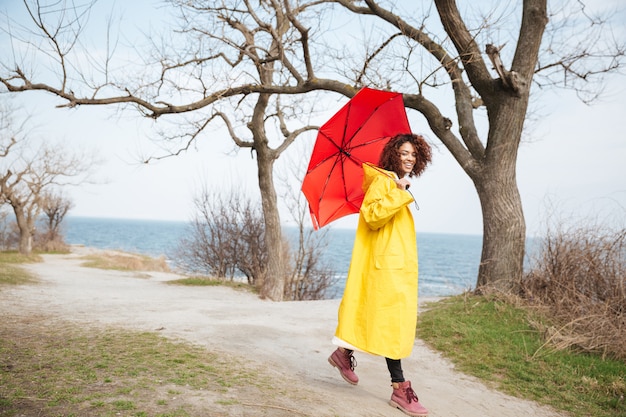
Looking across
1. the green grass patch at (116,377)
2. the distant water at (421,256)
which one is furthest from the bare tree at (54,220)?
the green grass patch at (116,377)

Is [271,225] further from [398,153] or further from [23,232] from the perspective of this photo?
[23,232]

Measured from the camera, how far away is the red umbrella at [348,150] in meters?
4.45

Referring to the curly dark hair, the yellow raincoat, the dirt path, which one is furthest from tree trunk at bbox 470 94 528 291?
the yellow raincoat

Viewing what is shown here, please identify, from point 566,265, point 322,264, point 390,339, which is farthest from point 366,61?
point 322,264

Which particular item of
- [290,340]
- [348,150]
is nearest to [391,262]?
[348,150]

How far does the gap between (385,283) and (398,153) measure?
1.14m

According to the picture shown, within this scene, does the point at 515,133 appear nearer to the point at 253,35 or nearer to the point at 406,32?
the point at 406,32

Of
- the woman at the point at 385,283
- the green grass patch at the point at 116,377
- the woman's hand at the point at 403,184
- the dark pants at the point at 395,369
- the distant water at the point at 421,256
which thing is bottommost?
the distant water at the point at 421,256

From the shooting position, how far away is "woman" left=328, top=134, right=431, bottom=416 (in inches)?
138

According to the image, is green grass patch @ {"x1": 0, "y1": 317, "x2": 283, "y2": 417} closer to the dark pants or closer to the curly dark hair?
the dark pants

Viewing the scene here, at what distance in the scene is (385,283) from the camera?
11.6 feet

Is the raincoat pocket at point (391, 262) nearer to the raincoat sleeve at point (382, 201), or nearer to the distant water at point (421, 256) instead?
the raincoat sleeve at point (382, 201)

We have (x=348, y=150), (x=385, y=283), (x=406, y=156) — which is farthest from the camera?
(x=348, y=150)

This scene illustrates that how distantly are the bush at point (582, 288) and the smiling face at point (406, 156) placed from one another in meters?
3.75
